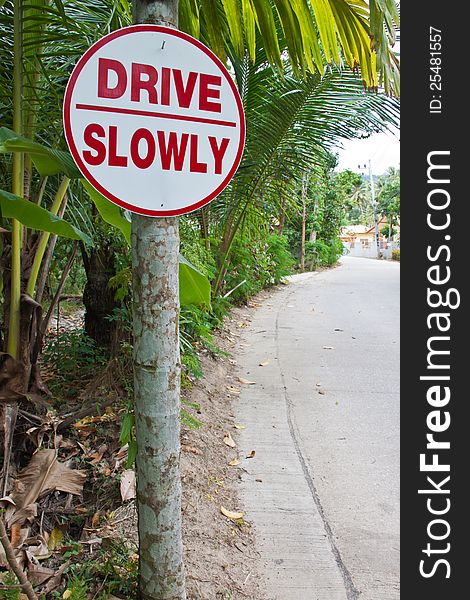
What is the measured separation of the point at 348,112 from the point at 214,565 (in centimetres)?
398

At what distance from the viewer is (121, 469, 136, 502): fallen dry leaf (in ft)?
8.04

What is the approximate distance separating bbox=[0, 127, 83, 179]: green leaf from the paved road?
1765mm

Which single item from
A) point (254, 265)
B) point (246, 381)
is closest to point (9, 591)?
point (246, 381)

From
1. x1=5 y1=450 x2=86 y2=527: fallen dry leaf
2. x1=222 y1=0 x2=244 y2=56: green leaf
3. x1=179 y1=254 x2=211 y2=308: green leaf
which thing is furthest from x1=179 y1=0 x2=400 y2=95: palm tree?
x1=5 y1=450 x2=86 y2=527: fallen dry leaf

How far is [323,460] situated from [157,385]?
213 cm

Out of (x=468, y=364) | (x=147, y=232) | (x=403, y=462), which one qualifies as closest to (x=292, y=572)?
(x=403, y=462)

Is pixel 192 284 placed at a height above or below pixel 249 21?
below

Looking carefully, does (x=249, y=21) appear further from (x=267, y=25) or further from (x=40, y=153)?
(x=40, y=153)

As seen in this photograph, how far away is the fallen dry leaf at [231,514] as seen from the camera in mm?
2655

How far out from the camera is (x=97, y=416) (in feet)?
10.5

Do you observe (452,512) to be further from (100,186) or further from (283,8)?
(283,8)

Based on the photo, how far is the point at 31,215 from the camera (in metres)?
1.72

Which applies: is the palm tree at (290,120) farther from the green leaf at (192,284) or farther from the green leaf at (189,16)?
the green leaf at (192,284)

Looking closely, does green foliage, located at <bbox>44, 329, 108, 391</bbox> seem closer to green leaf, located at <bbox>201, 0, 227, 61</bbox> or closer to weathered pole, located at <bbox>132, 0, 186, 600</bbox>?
weathered pole, located at <bbox>132, 0, 186, 600</bbox>
